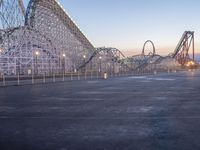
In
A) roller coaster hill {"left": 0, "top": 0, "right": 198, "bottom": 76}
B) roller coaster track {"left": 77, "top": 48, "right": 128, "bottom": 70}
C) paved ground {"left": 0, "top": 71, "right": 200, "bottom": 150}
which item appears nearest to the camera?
→ paved ground {"left": 0, "top": 71, "right": 200, "bottom": 150}

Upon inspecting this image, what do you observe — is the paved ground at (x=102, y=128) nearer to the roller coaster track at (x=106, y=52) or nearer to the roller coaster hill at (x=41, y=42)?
the roller coaster hill at (x=41, y=42)

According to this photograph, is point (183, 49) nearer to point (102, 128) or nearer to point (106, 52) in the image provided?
point (106, 52)

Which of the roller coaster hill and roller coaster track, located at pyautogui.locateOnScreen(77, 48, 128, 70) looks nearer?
the roller coaster hill

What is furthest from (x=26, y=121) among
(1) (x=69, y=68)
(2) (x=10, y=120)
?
(1) (x=69, y=68)

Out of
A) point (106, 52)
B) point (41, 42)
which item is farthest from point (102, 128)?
point (106, 52)

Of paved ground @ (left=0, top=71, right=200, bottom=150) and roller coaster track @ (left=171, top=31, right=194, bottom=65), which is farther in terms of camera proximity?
roller coaster track @ (left=171, top=31, right=194, bottom=65)

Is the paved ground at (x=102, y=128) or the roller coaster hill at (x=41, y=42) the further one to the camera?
the roller coaster hill at (x=41, y=42)

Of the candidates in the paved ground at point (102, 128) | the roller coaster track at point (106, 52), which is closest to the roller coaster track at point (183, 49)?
the roller coaster track at point (106, 52)

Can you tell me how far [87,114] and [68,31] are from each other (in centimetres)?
5591

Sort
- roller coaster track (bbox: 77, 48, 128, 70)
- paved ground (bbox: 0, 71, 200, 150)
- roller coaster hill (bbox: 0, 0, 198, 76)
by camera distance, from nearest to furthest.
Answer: paved ground (bbox: 0, 71, 200, 150)
roller coaster hill (bbox: 0, 0, 198, 76)
roller coaster track (bbox: 77, 48, 128, 70)

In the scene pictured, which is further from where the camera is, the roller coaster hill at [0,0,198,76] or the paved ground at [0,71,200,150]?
the roller coaster hill at [0,0,198,76]

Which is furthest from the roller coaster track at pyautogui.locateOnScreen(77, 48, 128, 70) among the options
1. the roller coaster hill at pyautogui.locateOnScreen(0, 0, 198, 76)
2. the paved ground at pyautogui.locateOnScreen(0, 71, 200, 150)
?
the paved ground at pyautogui.locateOnScreen(0, 71, 200, 150)

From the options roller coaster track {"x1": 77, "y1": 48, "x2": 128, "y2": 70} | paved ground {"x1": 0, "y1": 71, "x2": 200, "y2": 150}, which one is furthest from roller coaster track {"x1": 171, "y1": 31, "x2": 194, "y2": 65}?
paved ground {"x1": 0, "y1": 71, "x2": 200, "y2": 150}

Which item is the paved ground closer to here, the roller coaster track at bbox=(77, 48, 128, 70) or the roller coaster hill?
the roller coaster hill
